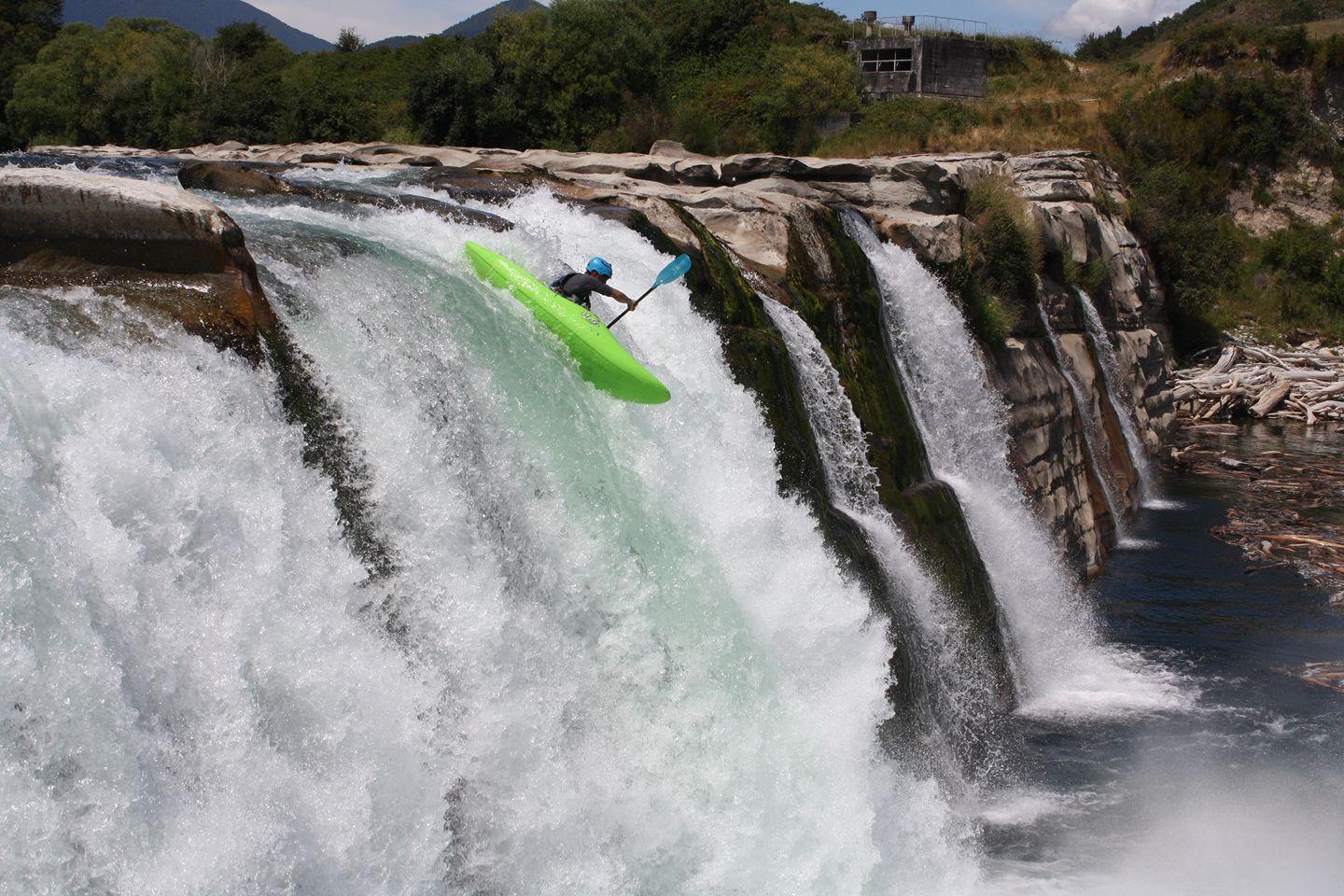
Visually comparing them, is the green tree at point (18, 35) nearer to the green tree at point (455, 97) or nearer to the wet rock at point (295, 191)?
the green tree at point (455, 97)

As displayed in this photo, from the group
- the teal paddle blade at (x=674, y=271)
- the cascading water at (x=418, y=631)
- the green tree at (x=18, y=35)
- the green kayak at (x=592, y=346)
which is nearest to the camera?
the cascading water at (x=418, y=631)

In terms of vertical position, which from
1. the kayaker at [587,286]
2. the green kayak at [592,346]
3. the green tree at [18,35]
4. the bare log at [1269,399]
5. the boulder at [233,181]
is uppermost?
the green tree at [18,35]

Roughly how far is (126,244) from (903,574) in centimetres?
495

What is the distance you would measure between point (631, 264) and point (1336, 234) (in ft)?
76.4

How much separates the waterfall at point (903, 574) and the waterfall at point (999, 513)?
0.84 meters

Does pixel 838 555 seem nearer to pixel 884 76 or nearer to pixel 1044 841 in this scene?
pixel 1044 841

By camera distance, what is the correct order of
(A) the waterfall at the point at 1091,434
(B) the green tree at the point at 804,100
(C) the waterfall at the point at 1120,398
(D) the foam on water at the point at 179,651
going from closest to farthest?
(D) the foam on water at the point at 179,651 → (A) the waterfall at the point at 1091,434 → (C) the waterfall at the point at 1120,398 → (B) the green tree at the point at 804,100

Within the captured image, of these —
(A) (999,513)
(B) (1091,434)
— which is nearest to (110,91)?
(B) (1091,434)

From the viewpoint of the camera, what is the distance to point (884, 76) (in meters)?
33.6

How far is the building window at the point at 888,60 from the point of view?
33.5 m

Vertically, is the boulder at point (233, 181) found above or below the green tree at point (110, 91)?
below

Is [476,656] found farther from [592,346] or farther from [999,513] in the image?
[999,513]

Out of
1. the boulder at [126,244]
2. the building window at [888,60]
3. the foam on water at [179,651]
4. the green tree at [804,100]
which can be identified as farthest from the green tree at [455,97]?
the foam on water at [179,651]

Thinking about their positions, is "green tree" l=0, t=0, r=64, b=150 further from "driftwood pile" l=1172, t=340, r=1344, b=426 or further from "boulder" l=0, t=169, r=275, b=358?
"boulder" l=0, t=169, r=275, b=358
